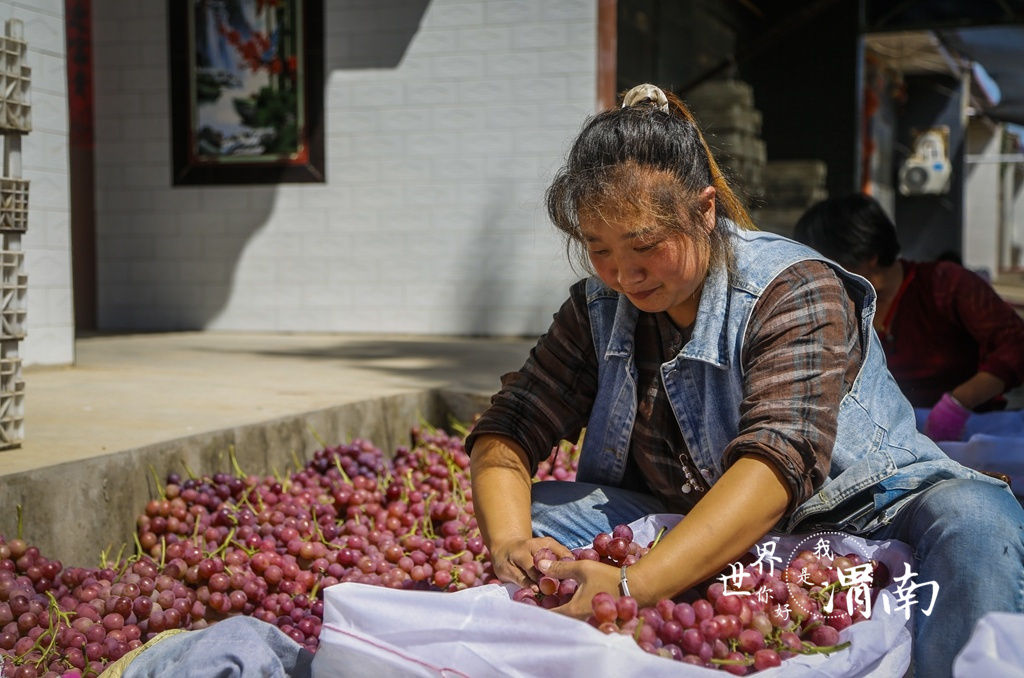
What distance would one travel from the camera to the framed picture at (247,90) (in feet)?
21.5

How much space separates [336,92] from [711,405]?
17.4ft

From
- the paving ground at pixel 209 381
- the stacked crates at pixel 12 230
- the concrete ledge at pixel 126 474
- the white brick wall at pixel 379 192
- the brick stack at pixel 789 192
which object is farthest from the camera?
the brick stack at pixel 789 192

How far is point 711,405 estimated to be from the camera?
177 centimetres

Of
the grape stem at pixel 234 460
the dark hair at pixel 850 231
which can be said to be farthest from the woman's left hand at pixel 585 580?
the dark hair at pixel 850 231

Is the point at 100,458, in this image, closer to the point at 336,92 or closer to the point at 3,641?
the point at 3,641

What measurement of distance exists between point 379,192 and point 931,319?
410 centimetres

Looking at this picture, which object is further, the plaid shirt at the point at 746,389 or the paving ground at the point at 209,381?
the paving ground at the point at 209,381

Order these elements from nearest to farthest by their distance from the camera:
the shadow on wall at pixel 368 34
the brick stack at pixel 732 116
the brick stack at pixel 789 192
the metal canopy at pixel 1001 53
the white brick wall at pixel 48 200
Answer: the white brick wall at pixel 48 200 < the shadow on wall at pixel 368 34 < the metal canopy at pixel 1001 53 < the brick stack at pixel 732 116 < the brick stack at pixel 789 192

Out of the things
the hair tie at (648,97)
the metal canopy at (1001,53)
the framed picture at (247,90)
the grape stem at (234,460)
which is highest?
the metal canopy at (1001,53)

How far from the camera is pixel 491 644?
1412mm

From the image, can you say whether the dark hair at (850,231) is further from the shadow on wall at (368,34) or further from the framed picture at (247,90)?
the framed picture at (247,90)

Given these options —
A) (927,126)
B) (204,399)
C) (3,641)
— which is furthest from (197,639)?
(927,126)

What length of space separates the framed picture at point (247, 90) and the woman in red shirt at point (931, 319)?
4.25 metres

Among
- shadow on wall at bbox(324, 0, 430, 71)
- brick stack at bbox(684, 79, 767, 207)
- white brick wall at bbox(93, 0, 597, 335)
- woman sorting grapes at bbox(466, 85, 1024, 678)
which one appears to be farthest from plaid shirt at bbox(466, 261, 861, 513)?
brick stack at bbox(684, 79, 767, 207)
